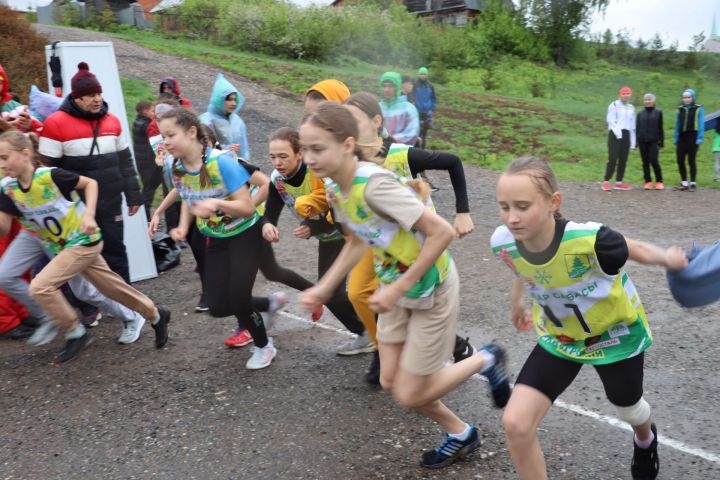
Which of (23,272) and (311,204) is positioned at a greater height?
(311,204)

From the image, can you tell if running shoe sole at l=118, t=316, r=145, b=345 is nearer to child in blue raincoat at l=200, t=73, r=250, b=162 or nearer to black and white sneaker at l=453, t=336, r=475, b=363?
child in blue raincoat at l=200, t=73, r=250, b=162

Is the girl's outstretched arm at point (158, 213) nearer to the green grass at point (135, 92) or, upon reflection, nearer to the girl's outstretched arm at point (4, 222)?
the girl's outstretched arm at point (4, 222)

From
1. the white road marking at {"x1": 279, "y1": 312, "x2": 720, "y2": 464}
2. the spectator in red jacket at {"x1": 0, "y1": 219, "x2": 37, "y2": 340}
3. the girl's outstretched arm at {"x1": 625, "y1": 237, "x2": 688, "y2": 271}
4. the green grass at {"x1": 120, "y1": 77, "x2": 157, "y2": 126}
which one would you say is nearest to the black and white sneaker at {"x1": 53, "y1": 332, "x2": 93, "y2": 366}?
the spectator in red jacket at {"x1": 0, "y1": 219, "x2": 37, "y2": 340}

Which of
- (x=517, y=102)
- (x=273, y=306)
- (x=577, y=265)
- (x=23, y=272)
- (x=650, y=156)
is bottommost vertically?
(x=273, y=306)

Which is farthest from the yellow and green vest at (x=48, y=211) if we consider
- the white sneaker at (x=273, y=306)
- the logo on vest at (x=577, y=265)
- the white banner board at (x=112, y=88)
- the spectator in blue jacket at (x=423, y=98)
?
the spectator in blue jacket at (x=423, y=98)

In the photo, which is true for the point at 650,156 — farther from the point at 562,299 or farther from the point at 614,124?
the point at 562,299

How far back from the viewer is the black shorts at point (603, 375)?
9.52 ft

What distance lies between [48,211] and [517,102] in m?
22.6

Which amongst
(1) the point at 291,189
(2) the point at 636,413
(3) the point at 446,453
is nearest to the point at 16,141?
(1) the point at 291,189

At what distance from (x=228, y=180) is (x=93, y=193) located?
110 centimetres

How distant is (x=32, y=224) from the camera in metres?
4.88

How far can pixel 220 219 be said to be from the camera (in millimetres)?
4652

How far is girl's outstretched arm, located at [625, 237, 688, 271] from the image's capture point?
273cm

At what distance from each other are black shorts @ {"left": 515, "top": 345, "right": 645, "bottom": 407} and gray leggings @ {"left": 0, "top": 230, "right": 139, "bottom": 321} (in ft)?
12.3
